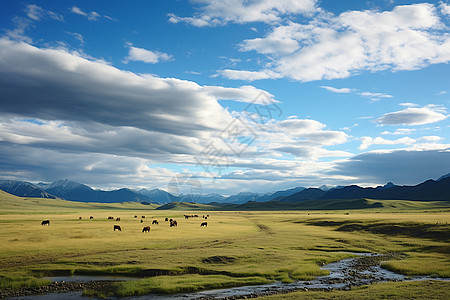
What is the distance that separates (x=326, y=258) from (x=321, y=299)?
17.3 meters

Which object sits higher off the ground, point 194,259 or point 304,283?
point 194,259

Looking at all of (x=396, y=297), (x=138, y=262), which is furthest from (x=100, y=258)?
(x=396, y=297)

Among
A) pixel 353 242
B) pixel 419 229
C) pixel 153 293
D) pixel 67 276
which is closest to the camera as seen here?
pixel 153 293

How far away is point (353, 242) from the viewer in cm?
4959

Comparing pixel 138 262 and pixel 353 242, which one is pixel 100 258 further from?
pixel 353 242

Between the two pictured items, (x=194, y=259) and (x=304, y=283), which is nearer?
(x=304, y=283)

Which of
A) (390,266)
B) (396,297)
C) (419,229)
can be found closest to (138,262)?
(396,297)

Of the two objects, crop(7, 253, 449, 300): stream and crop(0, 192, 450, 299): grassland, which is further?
crop(0, 192, 450, 299): grassland

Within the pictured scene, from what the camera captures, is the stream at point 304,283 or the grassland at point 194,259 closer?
the stream at point 304,283

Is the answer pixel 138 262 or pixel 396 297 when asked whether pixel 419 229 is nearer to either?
pixel 396 297

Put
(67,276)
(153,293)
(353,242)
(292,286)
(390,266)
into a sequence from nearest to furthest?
(153,293)
(292,286)
(67,276)
(390,266)
(353,242)

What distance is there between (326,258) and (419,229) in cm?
2936

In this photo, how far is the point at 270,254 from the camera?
3719 cm

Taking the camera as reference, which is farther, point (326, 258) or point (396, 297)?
point (326, 258)
